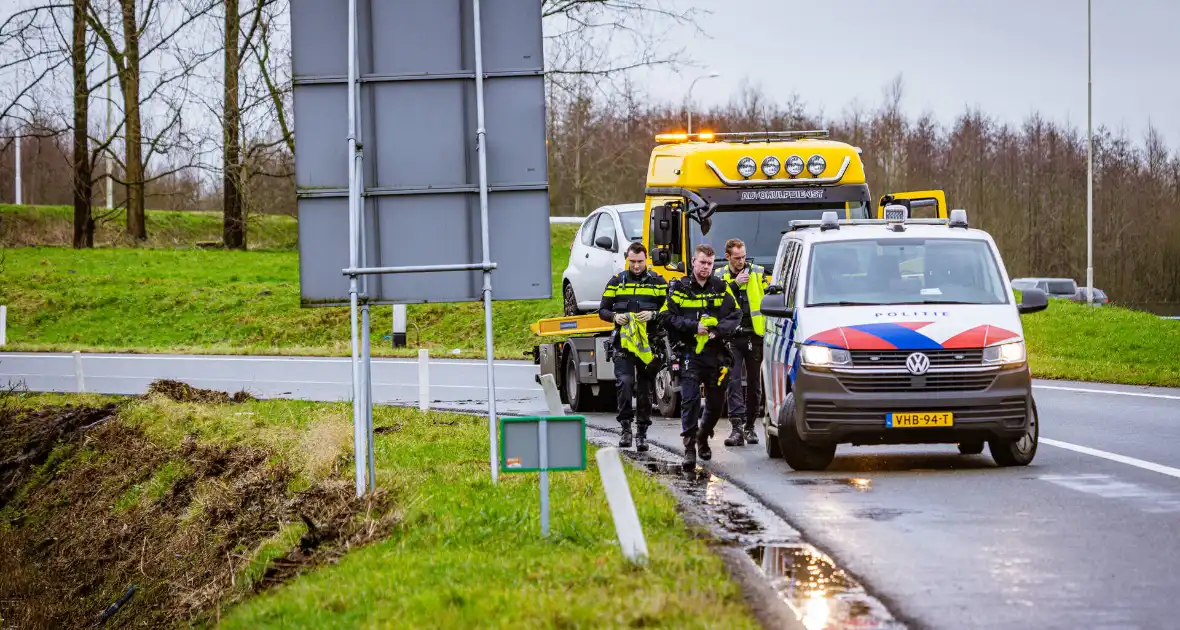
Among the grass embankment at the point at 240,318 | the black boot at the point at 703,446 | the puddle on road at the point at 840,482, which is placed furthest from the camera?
the grass embankment at the point at 240,318

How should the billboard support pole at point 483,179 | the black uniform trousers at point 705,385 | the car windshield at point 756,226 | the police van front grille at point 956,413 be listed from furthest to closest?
1. the car windshield at point 756,226
2. the black uniform trousers at point 705,385
3. the police van front grille at point 956,413
4. the billboard support pole at point 483,179

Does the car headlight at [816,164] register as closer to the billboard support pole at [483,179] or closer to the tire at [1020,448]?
the tire at [1020,448]

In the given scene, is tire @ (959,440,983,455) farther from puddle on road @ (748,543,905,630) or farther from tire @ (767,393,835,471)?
puddle on road @ (748,543,905,630)

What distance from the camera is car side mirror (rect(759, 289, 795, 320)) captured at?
13188 millimetres

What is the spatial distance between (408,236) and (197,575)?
290 centimetres

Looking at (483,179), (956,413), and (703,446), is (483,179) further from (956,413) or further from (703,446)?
(956,413)

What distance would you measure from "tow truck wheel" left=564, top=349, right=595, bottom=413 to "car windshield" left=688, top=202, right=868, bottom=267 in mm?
3039

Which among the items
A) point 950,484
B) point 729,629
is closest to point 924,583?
point 729,629

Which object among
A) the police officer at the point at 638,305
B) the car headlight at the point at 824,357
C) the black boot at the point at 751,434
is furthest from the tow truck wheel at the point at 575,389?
the car headlight at the point at 824,357

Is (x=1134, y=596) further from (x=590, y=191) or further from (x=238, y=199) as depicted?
(x=590, y=191)

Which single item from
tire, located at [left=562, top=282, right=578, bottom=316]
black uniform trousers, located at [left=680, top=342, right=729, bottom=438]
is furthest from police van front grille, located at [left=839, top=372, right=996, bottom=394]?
tire, located at [left=562, top=282, right=578, bottom=316]

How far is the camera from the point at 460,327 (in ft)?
126

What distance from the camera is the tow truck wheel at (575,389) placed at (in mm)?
20031

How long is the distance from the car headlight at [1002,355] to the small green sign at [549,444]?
16.1 feet
